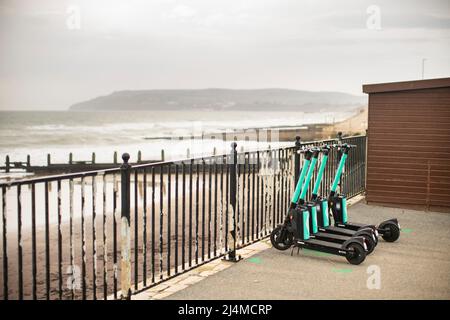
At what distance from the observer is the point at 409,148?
9.18 meters

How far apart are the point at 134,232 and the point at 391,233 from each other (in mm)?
7059

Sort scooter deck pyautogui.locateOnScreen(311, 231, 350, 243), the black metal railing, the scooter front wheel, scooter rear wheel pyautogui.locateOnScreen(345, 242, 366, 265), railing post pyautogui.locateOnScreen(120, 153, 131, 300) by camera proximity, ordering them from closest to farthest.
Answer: the black metal railing → railing post pyautogui.locateOnScreen(120, 153, 131, 300) → scooter rear wheel pyautogui.locateOnScreen(345, 242, 366, 265) → scooter deck pyautogui.locateOnScreen(311, 231, 350, 243) → the scooter front wheel

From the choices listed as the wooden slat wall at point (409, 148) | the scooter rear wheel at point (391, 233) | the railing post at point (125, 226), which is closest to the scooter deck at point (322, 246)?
Result: the scooter rear wheel at point (391, 233)

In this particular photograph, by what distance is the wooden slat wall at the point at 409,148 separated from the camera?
29.1ft

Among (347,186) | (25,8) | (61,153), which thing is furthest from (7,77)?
(347,186)

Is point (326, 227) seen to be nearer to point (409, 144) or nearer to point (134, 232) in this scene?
point (409, 144)

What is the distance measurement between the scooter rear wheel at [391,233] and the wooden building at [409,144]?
8.87 ft

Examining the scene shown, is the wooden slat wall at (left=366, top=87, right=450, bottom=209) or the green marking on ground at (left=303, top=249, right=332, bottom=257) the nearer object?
the green marking on ground at (left=303, top=249, right=332, bottom=257)

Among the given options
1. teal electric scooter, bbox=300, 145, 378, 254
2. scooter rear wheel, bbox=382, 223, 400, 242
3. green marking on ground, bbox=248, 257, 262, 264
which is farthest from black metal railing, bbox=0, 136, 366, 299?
scooter rear wheel, bbox=382, 223, 400, 242

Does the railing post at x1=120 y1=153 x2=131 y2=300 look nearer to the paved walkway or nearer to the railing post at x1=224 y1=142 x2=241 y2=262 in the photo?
the paved walkway

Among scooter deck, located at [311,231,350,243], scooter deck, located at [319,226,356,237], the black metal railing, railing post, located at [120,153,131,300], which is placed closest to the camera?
the black metal railing

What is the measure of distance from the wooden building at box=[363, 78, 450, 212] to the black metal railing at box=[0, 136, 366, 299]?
2.34 feet

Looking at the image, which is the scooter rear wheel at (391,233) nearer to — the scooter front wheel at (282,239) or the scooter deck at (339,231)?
the scooter deck at (339,231)

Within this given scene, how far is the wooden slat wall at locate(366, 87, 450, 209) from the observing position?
8.88 m
